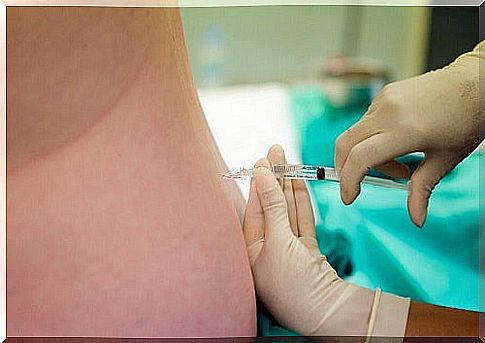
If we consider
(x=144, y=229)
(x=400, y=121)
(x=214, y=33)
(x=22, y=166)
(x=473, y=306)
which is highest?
(x=214, y=33)

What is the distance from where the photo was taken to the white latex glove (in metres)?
1.44

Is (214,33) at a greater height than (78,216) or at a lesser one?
greater

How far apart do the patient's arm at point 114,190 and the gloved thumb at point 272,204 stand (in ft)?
0.15

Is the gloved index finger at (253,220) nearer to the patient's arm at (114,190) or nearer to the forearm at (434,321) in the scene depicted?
the patient's arm at (114,190)

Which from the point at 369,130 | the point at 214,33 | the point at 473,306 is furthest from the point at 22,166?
the point at 473,306

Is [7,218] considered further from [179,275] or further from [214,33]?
[214,33]

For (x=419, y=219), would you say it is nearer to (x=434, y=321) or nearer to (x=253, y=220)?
(x=434, y=321)

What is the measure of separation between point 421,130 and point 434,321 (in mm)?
347

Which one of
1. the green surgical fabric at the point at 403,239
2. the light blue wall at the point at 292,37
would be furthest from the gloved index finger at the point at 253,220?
the light blue wall at the point at 292,37

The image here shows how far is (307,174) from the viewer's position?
4.79 feet

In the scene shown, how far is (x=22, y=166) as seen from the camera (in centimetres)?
149

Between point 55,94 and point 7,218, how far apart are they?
24cm

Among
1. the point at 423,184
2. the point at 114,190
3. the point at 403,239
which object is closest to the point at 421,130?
the point at 423,184

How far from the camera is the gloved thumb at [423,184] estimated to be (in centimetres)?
144
